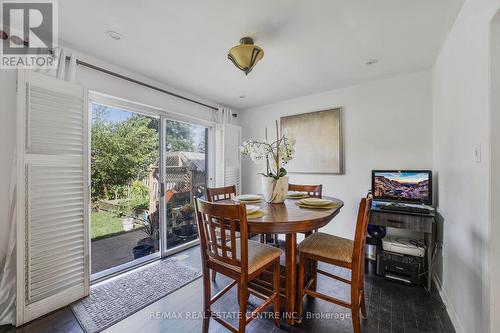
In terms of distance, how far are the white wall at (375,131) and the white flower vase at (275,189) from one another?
156cm

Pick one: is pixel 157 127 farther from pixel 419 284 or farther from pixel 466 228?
pixel 419 284

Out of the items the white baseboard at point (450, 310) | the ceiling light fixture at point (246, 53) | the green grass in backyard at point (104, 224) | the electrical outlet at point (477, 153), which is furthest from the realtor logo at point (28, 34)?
the white baseboard at point (450, 310)

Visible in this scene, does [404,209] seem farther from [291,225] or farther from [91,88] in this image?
[91,88]

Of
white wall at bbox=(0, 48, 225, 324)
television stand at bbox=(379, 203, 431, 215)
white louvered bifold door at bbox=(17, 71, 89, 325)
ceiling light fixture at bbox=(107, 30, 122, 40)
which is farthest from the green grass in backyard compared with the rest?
television stand at bbox=(379, 203, 431, 215)

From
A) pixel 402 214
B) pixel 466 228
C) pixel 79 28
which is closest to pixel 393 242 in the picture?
pixel 402 214

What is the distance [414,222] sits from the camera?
90.4 inches

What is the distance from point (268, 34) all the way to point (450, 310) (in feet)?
9.46

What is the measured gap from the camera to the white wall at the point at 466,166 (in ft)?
4.20

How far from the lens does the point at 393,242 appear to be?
2.47 m

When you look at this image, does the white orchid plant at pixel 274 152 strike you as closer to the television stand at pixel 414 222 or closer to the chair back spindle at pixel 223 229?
the chair back spindle at pixel 223 229

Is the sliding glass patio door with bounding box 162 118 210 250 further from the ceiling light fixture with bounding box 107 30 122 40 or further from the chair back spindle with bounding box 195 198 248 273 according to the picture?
the chair back spindle with bounding box 195 198 248 273

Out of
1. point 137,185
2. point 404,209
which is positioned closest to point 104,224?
point 137,185

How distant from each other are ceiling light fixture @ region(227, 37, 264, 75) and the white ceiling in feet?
0.26

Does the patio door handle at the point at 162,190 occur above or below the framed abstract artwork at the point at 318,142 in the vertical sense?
below
